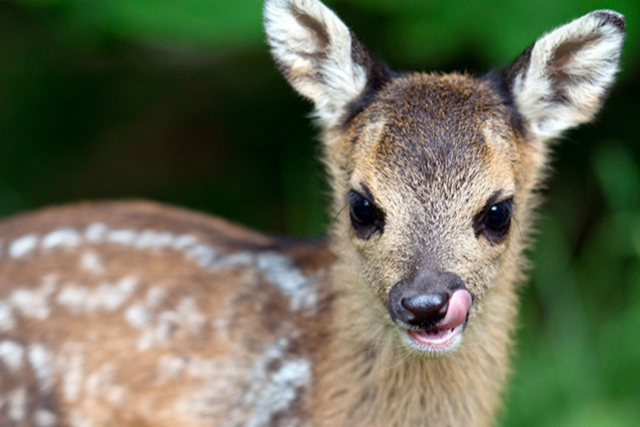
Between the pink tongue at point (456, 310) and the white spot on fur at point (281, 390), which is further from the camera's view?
the white spot on fur at point (281, 390)

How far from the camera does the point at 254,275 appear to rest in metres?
4.88

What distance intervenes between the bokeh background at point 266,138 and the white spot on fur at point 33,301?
1589 millimetres

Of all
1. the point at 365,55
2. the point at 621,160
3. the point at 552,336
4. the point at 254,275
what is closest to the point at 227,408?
the point at 254,275

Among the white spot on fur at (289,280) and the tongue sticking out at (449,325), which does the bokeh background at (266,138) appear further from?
the tongue sticking out at (449,325)

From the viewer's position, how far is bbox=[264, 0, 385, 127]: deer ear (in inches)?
162

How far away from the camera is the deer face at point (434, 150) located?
3.61m

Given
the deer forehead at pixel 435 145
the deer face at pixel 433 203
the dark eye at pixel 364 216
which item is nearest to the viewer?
the deer face at pixel 433 203

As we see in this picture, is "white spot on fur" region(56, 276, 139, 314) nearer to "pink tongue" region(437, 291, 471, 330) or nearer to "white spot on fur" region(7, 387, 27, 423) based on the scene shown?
"white spot on fur" region(7, 387, 27, 423)

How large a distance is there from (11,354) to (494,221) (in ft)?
7.91

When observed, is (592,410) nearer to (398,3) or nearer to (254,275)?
(254,275)

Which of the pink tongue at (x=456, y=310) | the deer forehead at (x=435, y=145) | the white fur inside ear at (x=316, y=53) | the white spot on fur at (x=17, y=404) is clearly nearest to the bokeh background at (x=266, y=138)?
the white fur inside ear at (x=316, y=53)

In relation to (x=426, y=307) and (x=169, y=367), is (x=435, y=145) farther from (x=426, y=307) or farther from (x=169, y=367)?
(x=169, y=367)

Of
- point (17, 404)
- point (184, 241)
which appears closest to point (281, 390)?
point (184, 241)

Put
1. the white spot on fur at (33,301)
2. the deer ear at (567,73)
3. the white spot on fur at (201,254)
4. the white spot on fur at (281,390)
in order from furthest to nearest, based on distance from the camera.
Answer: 1. the white spot on fur at (201,254)
2. the white spot on fur at (33,301)
3. the white spot on fur at (281,390)
4. the deer ear at (567,73)
